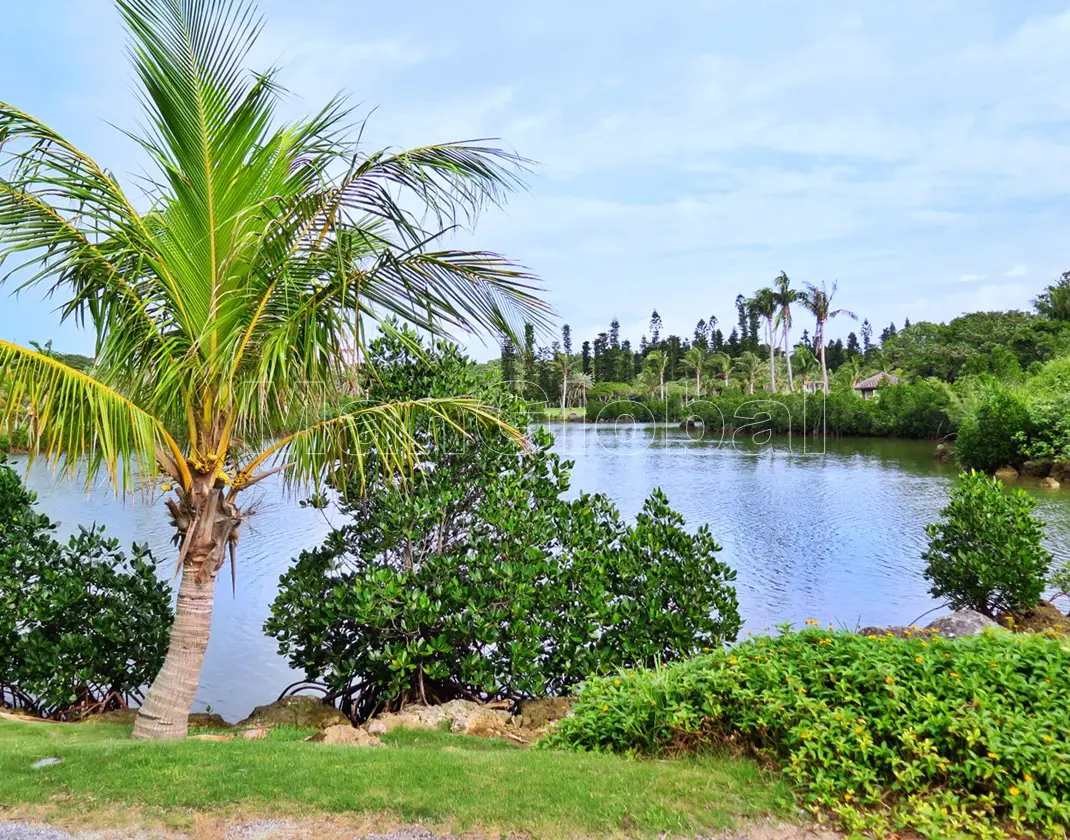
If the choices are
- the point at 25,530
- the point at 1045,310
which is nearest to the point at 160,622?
the point at 25,530

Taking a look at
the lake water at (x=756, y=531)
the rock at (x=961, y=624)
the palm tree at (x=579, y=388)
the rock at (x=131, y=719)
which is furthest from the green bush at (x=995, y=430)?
the palm tree at (x=579, y=388)

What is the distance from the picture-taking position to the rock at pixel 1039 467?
23172mm

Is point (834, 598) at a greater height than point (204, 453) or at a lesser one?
lesser

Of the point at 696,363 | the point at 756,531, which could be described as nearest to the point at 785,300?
the point at 696,363

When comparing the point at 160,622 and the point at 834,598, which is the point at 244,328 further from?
the point at 834,598

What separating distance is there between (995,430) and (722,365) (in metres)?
44.6

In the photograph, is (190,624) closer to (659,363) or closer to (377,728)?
(377,728)

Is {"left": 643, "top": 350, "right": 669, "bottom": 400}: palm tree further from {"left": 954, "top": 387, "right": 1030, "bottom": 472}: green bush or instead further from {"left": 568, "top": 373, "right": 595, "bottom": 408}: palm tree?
{"left": 954, "top": 387, "right": 1030, "bottom": 472}: green bush

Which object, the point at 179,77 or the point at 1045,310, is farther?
the point at 1045,310

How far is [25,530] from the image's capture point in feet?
19.7

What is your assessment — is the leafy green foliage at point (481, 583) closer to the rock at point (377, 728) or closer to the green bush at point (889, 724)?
the rock at point (377, 728)

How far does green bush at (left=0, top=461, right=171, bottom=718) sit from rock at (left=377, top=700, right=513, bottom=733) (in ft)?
7.46

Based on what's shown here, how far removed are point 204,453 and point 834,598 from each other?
27.2 feet

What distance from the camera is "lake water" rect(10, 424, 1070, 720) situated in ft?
28.3
